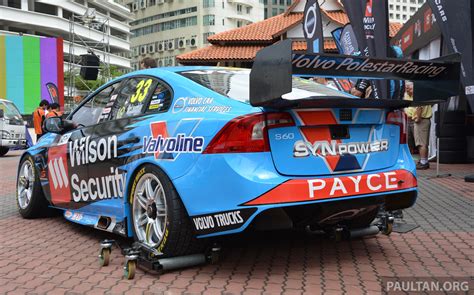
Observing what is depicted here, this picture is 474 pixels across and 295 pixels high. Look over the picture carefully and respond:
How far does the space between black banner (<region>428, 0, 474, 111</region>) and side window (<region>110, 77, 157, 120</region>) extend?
18.5 feet

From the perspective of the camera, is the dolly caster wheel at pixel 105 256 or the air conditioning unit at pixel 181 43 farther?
the air conditioning unit at pixel 181 43

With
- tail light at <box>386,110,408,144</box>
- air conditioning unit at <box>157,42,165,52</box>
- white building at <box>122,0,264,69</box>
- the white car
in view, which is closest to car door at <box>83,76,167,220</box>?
tail light at <box>386,110,408,144</box>

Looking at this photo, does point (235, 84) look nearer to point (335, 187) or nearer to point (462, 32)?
point (335, 187)

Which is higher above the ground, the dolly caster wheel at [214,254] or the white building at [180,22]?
the white building at [180,22]

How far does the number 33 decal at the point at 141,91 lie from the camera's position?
410cm

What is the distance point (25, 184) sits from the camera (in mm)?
5773

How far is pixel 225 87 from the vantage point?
3.71 metres

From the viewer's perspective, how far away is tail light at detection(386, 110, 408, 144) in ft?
12.3

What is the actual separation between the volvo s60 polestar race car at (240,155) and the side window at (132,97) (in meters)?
0.01

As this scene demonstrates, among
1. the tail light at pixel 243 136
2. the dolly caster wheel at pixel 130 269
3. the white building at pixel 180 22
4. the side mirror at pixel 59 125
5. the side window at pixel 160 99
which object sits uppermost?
the white building at pixel 180 22

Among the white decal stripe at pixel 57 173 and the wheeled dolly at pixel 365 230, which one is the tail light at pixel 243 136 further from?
the white decal stripe at pixel 57 173

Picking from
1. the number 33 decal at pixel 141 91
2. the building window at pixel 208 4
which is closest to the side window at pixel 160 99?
the number 33 decal at pixel 141 91

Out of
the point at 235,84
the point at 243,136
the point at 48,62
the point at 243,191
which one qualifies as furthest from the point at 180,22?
the point at 243,191

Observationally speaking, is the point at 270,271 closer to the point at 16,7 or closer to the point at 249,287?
the point at 249,287
